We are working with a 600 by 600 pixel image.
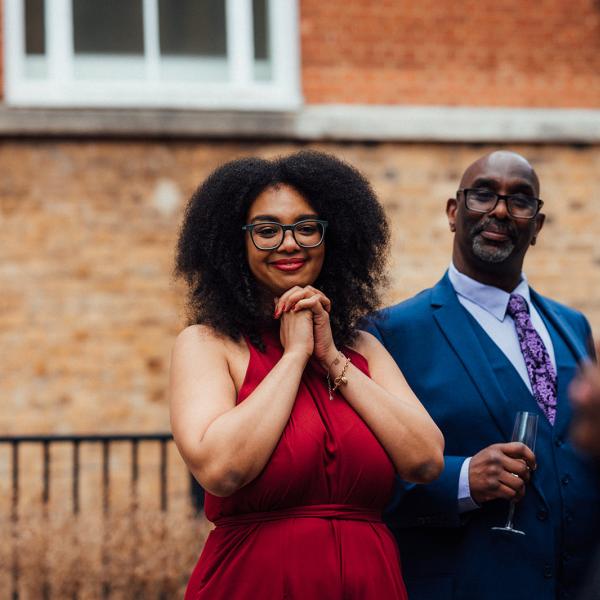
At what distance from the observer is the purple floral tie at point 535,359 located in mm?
3879

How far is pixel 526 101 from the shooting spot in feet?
29.2

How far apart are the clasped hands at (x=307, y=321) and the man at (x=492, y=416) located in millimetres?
599

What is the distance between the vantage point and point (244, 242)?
3.52m

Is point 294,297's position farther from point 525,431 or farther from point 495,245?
point 495,245

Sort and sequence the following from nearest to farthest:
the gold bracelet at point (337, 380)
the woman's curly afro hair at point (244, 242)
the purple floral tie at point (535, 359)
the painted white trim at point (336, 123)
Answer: the gold bracelet at point (337, 380)
the woman's curly afro hair at point (244, 242)
the purple floral tie at point (535, 359)
the painted white trim at point (336, 123)

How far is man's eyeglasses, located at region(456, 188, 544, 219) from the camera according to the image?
4.04 metres

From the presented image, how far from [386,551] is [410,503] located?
0.53 m

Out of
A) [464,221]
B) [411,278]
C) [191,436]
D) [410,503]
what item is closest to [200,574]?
[191,436]

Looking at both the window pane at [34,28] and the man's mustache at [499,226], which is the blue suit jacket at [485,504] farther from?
the window pane at [34,28]

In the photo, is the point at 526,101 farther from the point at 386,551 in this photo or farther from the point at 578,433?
the point at 578,433

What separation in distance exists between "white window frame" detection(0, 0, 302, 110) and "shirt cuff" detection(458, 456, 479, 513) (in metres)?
5.28

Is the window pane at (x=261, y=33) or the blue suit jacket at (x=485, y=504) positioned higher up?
the window pane at (x=261, y=33)

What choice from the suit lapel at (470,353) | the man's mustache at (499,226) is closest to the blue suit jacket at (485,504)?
the suit lapel at (470,353)

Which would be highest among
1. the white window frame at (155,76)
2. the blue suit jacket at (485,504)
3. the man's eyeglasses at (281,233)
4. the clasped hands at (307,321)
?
the white window frame at (155,76)
